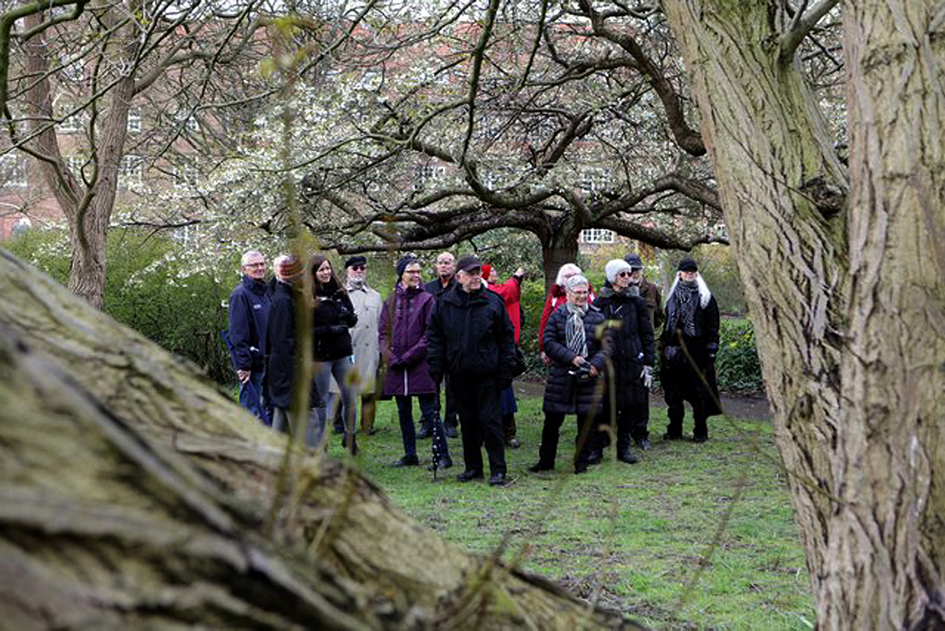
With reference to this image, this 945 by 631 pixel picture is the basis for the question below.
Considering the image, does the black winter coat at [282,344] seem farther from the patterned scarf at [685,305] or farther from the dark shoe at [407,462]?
the patterned scarf at [685,305]

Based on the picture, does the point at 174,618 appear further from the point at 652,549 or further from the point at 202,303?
the point at 202,303

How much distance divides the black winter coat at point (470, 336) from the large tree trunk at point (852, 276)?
6.33 metres

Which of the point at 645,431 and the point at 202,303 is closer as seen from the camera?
the point at 645,431

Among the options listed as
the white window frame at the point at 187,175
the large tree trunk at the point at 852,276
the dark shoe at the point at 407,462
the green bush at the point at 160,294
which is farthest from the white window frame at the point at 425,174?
the large tree trunk at the point at 852,276

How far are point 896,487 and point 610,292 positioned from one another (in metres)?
8.54

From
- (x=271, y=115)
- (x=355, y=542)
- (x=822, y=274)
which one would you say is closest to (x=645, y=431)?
(x=271, y=115)

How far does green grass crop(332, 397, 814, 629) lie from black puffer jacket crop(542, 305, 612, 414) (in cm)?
69

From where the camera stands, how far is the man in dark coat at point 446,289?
10.3 meters

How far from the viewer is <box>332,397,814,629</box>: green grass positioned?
5.67 metres

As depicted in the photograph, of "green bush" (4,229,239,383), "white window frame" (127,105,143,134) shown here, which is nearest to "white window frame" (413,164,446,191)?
"green bush" (4,229,239,383)

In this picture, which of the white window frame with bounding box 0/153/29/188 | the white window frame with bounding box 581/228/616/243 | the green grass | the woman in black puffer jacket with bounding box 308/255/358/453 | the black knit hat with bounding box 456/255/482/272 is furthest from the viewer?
the white window frame with bounding box 581/228/616/243

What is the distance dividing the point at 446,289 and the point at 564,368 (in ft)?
4.92

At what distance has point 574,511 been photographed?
8.27 meters

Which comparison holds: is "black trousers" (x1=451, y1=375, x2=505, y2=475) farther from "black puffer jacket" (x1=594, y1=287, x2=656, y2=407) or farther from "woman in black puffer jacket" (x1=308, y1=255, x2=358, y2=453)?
"black puffer jacket" (x1=594, y1=287, x2=656, y2=407)
